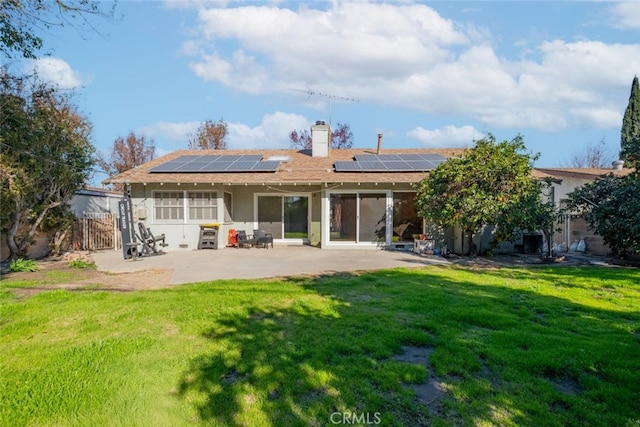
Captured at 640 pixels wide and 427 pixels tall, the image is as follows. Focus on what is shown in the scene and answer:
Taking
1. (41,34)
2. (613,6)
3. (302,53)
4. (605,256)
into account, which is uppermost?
(302,53)

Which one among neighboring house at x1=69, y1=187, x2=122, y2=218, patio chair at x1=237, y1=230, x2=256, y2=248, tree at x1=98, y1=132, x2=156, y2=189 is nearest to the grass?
patio chair at x1=237, y1=230, x2=256, y2=248

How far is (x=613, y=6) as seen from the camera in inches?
335

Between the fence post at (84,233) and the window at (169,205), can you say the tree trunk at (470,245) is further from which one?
the fence post at (84,233)

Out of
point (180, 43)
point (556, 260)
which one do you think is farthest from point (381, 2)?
point (556, 260)

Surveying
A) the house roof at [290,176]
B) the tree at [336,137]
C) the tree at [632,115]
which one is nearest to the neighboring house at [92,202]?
the house roof at [290,176]

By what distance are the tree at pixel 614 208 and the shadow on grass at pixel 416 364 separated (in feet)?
16.7

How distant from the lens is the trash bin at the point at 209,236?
43.8 ft

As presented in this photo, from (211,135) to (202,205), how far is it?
1839 cm

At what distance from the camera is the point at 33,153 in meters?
9.30

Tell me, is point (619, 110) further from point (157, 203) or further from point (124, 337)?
point (124, 337)

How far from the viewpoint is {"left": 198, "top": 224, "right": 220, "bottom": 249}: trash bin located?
43.8ft

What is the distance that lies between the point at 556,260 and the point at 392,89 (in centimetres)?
1453

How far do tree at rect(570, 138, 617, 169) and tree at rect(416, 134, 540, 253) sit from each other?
31773 mm

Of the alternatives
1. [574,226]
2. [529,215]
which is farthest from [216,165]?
[574,226]
